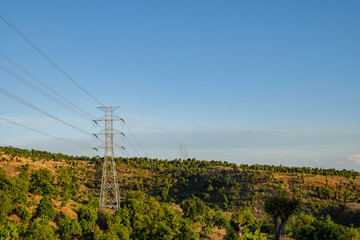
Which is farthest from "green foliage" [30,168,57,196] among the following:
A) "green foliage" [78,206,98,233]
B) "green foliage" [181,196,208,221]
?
"green foliage" [181,196,208,221]

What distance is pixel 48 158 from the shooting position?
144m

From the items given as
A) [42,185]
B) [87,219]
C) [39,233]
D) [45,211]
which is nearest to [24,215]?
[45,211]

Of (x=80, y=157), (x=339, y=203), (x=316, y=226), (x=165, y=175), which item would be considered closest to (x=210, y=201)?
(x=165, y=175)

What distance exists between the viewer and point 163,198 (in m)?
132

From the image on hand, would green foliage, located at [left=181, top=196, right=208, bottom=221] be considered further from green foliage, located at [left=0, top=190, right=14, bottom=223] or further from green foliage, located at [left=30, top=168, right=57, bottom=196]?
green foliage, located at [left=0, top=190, right=14, bottom=223]

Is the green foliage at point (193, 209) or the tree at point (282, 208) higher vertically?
the tree at point (282, 208)

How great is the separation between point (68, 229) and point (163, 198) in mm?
75453

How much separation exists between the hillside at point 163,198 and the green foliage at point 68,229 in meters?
0.20

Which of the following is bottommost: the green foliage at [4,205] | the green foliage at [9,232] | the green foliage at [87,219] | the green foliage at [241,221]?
the green foliage at [241,221]

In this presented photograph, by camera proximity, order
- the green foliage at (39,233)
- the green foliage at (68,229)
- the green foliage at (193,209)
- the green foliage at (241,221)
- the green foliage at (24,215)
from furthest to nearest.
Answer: the green foliage at (193,209) → the green foliage at (241,221) → the green foliage at (24,215) → the green foliage at (68,229) → the green foliage at (39,233)

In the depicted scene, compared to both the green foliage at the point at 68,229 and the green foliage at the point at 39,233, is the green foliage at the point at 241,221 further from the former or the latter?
the green foliage at the point at 39,233

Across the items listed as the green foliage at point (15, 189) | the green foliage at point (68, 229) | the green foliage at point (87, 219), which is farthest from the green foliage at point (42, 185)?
the green foliage at point (68, 229)

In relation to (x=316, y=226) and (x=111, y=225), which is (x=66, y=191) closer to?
(x=111, y=225)

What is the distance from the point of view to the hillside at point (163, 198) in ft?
206
